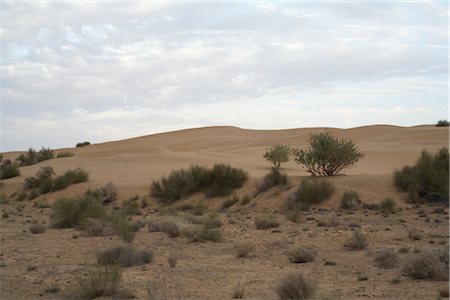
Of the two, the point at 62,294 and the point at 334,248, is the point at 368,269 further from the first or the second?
the point at 62,294

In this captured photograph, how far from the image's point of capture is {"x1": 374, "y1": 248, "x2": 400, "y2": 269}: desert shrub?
13.1 meters

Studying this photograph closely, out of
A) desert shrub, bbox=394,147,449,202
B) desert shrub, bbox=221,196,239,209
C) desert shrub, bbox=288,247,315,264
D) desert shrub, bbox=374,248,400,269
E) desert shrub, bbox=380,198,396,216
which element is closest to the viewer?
desert shrub, bbox=374,248,400,269

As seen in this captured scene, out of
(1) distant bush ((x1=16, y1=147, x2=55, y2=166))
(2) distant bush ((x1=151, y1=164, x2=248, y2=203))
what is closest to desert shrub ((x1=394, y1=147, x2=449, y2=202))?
(2) distant bush ((x1=151, y1=164, x2=248, y2=203))

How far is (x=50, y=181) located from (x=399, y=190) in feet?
80.7

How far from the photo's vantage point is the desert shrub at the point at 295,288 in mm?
9633

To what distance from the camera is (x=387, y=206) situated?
24.6m

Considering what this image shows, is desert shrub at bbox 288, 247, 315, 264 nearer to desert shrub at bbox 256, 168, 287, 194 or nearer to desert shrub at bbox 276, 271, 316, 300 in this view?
desert shrub at bbox 276, 271, 316, 300

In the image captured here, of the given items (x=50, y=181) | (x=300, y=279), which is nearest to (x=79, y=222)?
(x=300, y=279)

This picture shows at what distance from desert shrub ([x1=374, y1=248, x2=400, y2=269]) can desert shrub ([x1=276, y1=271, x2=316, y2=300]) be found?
3695 millimetres

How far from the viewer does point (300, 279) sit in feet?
32.4

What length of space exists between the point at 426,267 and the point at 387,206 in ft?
43.2

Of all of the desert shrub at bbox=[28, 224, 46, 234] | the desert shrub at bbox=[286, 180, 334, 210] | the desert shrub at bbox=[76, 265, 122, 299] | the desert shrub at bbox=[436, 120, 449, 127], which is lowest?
the desert shrub at bbox=[28, 224, 46, 234]

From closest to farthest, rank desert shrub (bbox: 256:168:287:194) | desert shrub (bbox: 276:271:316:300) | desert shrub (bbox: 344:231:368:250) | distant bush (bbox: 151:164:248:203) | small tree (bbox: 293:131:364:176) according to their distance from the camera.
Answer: desert shrub (bbox: 276:271:316:300) < desert shrub (bbox: 344:231:368:250) < desert shrub (bbox: 256:168:287:194) < small tree (bbox: 293:131:364:176) < distant bush (bbox: 151:164:248:203)

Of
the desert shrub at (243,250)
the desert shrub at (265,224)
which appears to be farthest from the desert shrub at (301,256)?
the desert shrub at (265,224)
